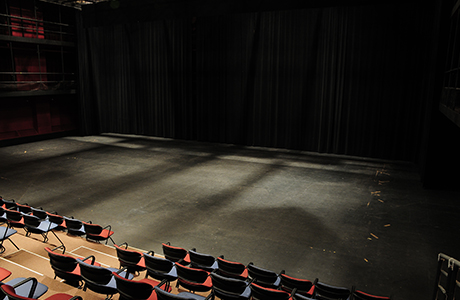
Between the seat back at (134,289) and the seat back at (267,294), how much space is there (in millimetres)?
1180

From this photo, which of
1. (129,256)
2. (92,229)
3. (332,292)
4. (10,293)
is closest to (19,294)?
(10,293)

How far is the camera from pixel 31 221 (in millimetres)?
6191

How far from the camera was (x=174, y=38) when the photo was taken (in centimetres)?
1844

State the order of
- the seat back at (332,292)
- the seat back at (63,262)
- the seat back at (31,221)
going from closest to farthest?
1. the seat back at (332,292)
2. the seat back at (63,262)
3. the seat back at (31,221)

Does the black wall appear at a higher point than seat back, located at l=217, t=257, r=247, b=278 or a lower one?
higher

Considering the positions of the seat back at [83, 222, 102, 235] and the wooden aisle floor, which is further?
the seat back at [83, 222, 102, 235]

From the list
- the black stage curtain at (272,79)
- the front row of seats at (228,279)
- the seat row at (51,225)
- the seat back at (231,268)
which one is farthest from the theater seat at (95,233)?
the black stage curtain at (272,79)

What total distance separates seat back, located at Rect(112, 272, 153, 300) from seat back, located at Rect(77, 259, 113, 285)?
0.31m

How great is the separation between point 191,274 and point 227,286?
534 mm

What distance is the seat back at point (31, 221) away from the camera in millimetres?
6129

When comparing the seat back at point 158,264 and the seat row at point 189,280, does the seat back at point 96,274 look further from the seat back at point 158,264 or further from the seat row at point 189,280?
the seat back at point 158,264

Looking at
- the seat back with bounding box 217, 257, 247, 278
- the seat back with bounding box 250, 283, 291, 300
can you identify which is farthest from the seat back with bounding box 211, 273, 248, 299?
the seat back with bounding box 217, 257, 247, 278

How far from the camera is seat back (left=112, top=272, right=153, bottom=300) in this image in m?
3.83

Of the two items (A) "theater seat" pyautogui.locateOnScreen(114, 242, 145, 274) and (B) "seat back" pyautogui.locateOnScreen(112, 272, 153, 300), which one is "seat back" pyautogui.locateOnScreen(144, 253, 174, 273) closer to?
(A) "theater seat" pyautogui.locateOnScreen(114, 242, 145, 274)
